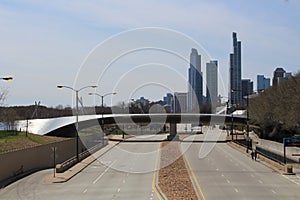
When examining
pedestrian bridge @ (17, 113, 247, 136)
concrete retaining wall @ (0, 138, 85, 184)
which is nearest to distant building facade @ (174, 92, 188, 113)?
pedestrian bridge @ (17, 113, 247, 136)

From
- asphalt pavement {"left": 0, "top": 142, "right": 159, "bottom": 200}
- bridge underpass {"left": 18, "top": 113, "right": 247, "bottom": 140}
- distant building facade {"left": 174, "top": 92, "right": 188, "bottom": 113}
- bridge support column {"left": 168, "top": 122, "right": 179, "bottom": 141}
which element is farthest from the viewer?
distant building facade {"left": 174, "top": 92, "right": 188, "bottom": 113}

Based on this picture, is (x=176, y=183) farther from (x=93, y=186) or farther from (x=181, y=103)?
(x=181, y=103)

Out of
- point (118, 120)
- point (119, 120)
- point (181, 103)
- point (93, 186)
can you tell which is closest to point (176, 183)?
point (93, 186)

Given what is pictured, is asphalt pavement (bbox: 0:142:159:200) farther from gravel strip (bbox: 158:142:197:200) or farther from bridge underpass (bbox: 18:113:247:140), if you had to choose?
bridge underpass (bbox: 18:113:247:140)

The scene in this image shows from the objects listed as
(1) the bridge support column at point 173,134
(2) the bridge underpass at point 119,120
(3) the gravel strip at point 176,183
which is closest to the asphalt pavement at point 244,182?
(3) the gravel strip at point 176,183

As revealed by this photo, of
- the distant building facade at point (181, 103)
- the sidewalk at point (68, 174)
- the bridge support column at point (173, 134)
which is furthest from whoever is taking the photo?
the distant building facade at point (181, 103)

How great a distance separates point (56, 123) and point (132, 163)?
37304 millimetres

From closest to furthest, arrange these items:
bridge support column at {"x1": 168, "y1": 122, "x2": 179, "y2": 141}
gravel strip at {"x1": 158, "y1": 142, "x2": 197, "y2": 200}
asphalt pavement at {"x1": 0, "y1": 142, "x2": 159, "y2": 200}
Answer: gravel strip at {"x1": 158, "y1": 142, "x2": 197, "y2": 200}, asphalt pavement at {"x1": 0, "y1": 142, "x2": 159, "y2": 200}, bridge support column at {"x1": 168, "y1": 122, "x2": 179, "y2": 141}

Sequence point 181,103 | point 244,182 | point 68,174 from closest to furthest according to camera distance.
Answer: point 244,182, point 68,174, point 181,103

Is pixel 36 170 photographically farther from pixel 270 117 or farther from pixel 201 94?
pixel 201 94

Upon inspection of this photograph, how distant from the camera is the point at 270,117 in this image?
3868 inches

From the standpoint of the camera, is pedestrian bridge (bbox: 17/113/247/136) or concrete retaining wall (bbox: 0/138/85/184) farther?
pedestrian bridge (bbox: 17/113/247/136)

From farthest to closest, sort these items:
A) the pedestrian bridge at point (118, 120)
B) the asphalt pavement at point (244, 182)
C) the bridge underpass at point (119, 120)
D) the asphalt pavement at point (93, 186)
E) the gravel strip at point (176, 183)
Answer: the bridge underpass at point (119, 120)
the pedestrian bridge at point (118, 120)
the asphalt pavement at point (93, 186)
the asphalt pavement at point (244, 182)
the gravel strip at point (176, 183)

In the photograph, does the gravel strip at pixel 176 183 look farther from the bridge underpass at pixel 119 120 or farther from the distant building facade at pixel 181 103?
the distant building facade at pixel 181 103
